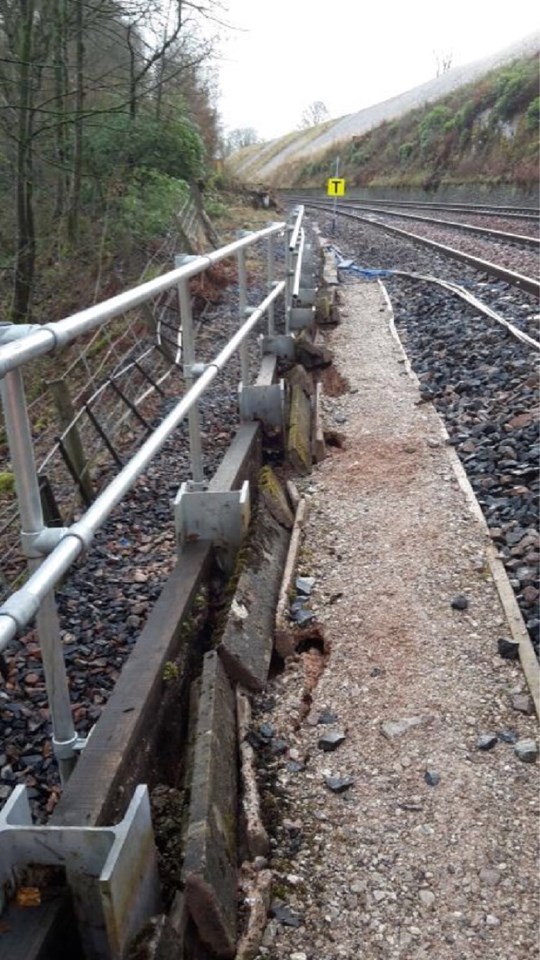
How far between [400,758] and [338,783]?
0.75 ft

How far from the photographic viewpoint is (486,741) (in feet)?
8.18

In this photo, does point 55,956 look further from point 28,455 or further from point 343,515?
point 343,515

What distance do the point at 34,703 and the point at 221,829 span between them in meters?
1.02

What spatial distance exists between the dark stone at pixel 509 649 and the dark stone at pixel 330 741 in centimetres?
75

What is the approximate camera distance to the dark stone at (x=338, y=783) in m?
2.35

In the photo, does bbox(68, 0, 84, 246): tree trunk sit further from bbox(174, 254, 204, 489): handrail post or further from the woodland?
bbox(174, 254, 204, 489): handrail post

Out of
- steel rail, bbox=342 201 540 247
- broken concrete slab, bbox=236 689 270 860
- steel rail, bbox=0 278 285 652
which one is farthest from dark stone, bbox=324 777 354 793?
steel rail, bbox=342 201 540 247

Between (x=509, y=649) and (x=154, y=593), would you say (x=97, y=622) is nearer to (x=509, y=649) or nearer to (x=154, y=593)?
(x=154, y=593)

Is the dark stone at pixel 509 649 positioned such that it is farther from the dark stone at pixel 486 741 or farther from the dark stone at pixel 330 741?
the dark stone at pixel 330 741

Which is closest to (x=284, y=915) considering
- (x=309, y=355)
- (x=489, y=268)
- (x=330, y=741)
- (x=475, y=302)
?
(x=330, y=741)

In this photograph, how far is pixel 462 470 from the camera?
458cm

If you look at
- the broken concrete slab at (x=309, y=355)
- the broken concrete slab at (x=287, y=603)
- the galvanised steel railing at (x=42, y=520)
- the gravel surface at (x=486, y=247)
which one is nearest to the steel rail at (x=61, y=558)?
the galvanised steel railing at (x=42, y=520)

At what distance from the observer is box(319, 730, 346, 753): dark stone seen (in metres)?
2.51

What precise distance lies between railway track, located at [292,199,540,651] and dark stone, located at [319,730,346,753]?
2.94 ft
